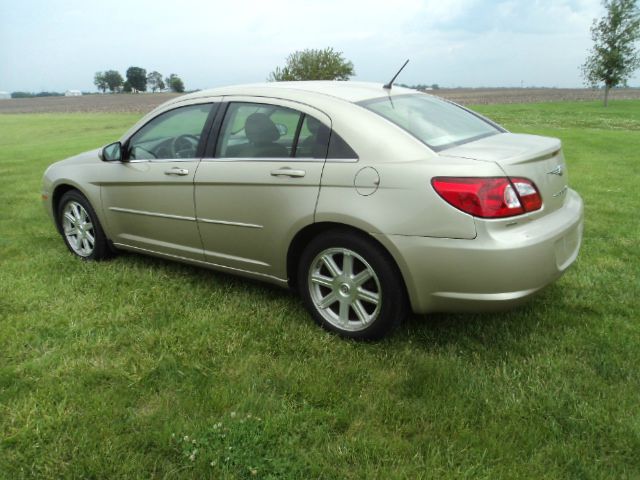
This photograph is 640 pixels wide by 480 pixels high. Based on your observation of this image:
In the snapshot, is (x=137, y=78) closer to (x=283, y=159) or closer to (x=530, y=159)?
(x=283, y=159)

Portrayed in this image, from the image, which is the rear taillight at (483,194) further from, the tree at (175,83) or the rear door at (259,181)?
the tree at (175,83)

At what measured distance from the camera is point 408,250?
3.08 m

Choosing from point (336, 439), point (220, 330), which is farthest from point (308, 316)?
point (336, 439)

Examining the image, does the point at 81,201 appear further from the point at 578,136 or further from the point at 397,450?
the point at 578,136

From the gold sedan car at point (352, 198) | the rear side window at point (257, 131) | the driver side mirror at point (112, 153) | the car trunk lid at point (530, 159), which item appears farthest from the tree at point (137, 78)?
the car trunk lid at point (530, 159)

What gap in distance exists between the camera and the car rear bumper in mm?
2920

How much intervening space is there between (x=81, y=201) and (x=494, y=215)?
3794mm

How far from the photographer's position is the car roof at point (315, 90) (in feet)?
12.3

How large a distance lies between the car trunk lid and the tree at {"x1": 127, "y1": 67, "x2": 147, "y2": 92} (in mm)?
119708

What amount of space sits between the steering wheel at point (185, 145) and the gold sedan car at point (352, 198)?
0.04 feet

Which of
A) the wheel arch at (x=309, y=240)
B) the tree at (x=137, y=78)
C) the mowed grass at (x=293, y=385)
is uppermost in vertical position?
the tree at (x=137, y=78)

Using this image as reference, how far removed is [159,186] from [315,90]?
145 centimetres

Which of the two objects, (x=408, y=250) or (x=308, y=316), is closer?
(x=408, y=250)

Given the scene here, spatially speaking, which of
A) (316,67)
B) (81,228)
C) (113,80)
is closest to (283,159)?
Answer: (81,228)
